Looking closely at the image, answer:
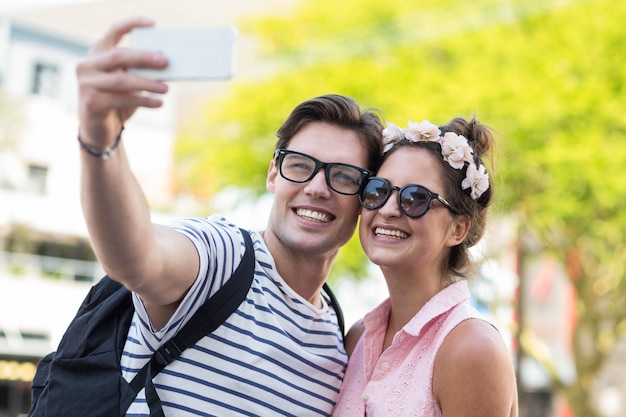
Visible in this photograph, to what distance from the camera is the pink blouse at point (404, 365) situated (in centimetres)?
271

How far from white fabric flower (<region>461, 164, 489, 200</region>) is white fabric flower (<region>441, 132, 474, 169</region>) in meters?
0.03

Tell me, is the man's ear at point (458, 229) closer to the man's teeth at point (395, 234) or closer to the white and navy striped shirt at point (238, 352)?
the man's teeth at point (395, 234)

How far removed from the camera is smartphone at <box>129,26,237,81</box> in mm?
1659

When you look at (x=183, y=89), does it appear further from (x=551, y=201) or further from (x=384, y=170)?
(x=384, y=170)

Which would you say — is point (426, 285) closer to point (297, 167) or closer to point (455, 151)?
point (455, 151)

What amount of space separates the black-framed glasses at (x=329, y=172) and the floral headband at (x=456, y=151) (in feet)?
0.70

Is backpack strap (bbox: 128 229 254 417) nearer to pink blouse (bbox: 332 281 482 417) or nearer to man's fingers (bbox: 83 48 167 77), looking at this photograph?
pink blouse (bbox: 332 281 482 417)

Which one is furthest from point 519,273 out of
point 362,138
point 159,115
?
point 159,115

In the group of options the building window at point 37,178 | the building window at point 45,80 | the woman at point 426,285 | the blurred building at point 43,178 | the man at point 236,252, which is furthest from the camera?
the building window at point 45,80

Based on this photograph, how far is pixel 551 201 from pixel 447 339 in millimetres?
10924

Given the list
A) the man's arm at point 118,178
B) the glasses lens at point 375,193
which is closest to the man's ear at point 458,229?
the glasses lens at point 375,193

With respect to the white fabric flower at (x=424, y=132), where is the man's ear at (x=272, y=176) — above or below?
below

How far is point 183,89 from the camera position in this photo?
98.2 ft

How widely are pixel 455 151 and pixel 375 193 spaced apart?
0.29 meters
